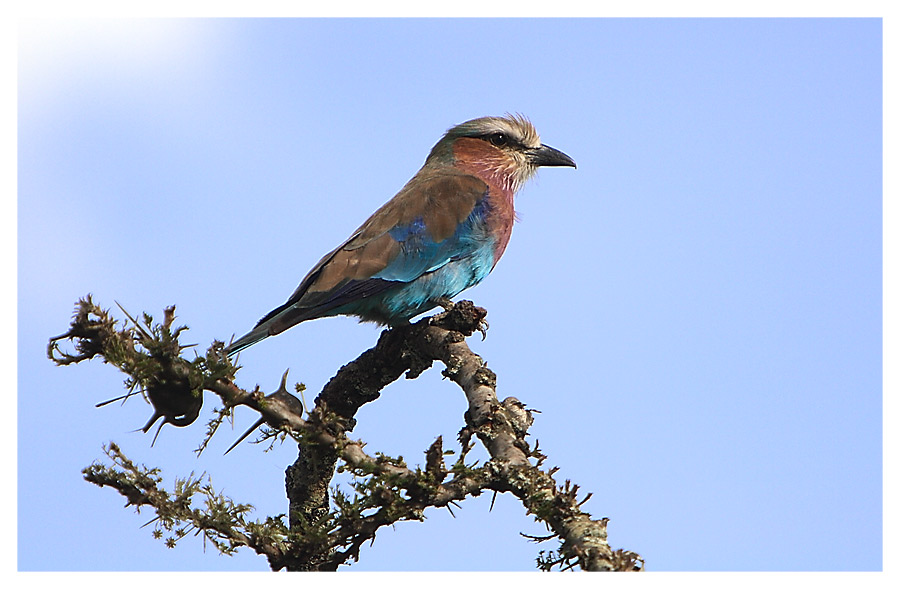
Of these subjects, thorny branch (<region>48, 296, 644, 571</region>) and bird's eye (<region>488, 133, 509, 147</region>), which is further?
bird's eye (<region>488, 133, 509, 147</region>)

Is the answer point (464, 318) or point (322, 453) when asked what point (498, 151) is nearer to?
point (464, 318)

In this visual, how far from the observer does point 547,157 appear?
6.93 metres

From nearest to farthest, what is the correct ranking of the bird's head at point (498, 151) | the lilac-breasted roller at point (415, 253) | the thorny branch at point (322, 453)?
1. the thorny branch at point (322, 453)
2. the lilac-breasted roller at point (415, 253)
3. the bird's head at point (498, 151)

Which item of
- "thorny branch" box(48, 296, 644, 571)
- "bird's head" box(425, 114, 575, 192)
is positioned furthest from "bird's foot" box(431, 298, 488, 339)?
"bird's head" box(425, 114, 575, 192)

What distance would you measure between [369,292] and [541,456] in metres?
2.30

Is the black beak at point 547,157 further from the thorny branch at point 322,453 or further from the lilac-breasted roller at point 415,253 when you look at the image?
the thorny branch at point 322,453

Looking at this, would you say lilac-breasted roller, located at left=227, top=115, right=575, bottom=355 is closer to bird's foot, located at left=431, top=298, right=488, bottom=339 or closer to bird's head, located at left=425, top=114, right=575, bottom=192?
bird's head, located at left=425, top=114, right=575, bottom=192

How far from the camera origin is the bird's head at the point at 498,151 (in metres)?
6.69

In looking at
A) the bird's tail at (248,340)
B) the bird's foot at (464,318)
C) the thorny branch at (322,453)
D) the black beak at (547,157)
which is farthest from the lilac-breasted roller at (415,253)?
the thorny branch at (322,453)

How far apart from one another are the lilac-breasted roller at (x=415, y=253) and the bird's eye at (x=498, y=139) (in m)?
0.19

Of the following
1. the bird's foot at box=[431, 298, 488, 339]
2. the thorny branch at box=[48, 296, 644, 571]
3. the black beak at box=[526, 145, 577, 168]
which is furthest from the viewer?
the black beak at box=[526, 145, 577, 168]

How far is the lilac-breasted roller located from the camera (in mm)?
5086

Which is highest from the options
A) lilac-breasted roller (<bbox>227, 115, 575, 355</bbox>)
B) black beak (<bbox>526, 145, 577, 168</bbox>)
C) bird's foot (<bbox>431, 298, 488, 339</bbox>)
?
black beak (<bbox>526, 145, 577, 168</bbox>)

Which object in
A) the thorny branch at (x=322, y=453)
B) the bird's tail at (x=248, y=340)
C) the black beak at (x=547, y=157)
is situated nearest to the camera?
the thorny branch at (x=322, y=453)
